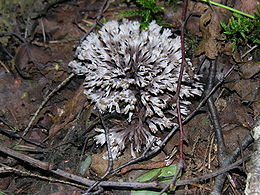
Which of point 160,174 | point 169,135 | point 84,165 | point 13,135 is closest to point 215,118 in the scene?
point 169,135

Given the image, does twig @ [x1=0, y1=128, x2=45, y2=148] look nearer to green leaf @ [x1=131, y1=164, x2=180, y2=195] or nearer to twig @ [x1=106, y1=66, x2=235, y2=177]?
twig @ [x1=106, y1=66, x2=235, y2=177]

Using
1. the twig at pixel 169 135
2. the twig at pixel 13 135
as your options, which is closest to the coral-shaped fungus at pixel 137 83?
the twig at pixel 169 135

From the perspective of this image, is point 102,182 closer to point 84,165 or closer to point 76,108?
point 84,165

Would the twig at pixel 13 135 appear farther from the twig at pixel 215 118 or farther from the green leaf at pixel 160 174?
the twig at pixel 215 118

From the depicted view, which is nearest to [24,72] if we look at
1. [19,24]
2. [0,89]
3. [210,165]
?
[0,89]

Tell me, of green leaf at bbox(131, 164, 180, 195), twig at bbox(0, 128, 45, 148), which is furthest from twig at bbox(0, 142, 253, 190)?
twig at bbox(0, 128, 45, 148)

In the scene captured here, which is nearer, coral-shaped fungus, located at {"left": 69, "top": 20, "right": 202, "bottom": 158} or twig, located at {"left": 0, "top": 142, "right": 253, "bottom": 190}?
twig, located at {"left": 0, "top": 142, "right": 253, "bottom": 190}
